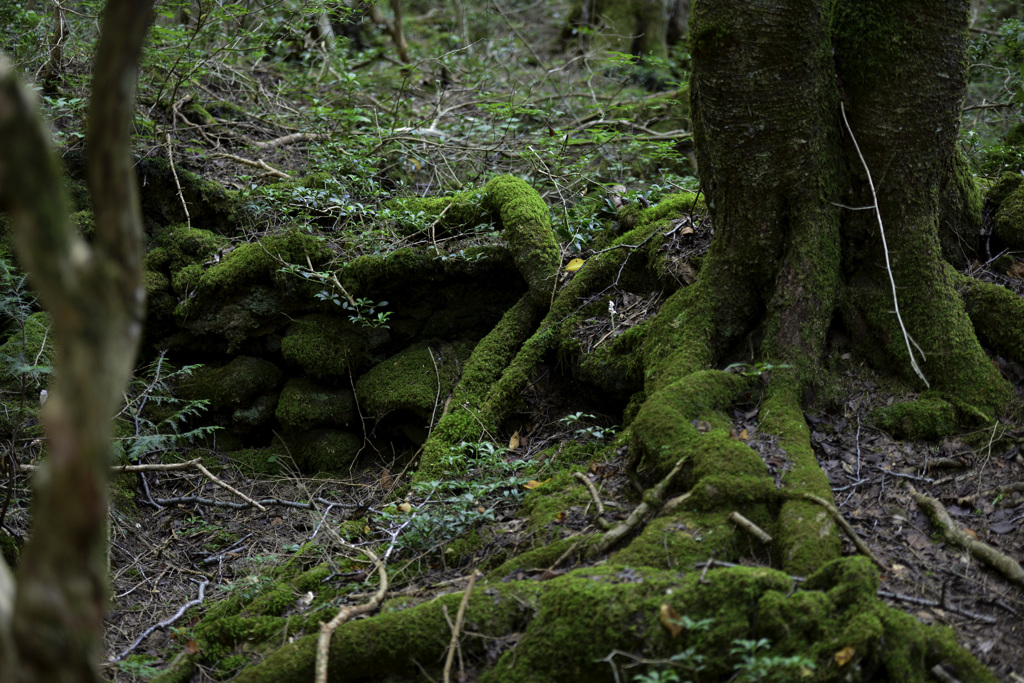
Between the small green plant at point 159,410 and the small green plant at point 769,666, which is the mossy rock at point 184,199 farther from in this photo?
the small green plant at point 769,666

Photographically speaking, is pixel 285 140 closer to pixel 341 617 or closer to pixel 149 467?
pixel 149 467

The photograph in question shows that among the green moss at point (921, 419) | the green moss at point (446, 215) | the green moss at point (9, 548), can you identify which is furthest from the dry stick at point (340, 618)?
the green moss at point (446, 215)

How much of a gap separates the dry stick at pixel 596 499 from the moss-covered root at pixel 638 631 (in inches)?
17.5

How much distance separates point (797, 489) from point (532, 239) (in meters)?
2.91

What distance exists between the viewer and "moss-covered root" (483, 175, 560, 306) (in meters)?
5.23

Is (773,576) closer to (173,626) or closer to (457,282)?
(173,626)

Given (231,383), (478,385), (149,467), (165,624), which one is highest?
(478,385)

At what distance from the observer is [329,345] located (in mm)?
5680

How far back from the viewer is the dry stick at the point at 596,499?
3.18 meters

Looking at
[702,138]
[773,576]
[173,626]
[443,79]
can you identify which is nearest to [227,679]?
[173,626]

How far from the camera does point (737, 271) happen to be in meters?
4.02

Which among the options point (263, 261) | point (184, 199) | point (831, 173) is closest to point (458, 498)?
point (831, 173)

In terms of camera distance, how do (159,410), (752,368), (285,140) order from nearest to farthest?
(752,368) → (159,410) → (285,140)

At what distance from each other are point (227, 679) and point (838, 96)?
4.21m
